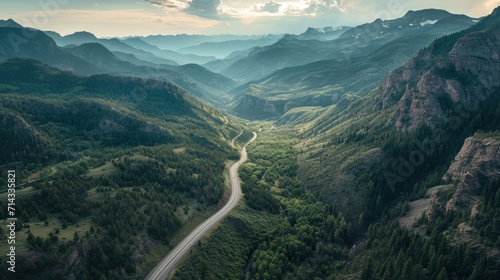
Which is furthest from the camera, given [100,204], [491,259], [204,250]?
[100,204]

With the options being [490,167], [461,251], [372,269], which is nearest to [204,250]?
[372,269]

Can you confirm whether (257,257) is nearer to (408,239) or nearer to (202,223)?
(202,223)

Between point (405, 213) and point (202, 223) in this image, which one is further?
point (202, 223)

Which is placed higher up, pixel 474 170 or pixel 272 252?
pixel 474 170

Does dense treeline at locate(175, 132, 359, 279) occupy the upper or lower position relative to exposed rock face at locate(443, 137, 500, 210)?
lower

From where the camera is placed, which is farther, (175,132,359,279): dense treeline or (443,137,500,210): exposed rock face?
(443,137,500,210): exposed rock face

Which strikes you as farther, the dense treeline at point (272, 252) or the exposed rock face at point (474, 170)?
the exposed rock face at point (474, 170)

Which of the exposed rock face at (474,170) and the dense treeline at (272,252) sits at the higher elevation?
the exposed rock face at (474,170)

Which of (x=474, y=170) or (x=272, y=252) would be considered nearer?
(x=474, y=170)
